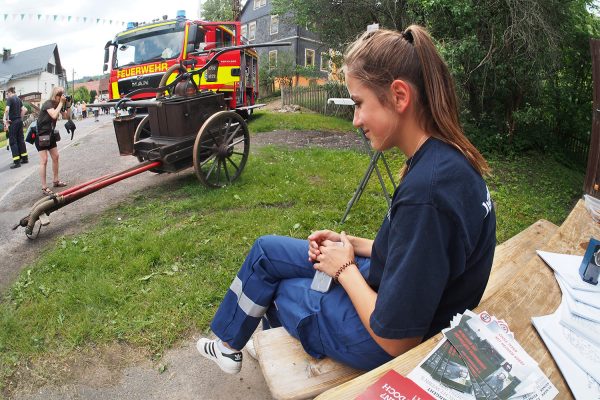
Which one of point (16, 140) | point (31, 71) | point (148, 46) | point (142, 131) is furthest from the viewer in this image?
point (31, 71)

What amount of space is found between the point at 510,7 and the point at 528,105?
2628mm

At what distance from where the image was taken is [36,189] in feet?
22.5

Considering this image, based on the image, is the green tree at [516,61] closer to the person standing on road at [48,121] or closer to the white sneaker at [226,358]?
the person standing on road at [48,121]

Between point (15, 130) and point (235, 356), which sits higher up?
point (235, 356)

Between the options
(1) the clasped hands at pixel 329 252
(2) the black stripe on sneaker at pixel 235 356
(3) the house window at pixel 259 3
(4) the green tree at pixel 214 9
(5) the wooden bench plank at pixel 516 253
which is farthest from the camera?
(4) the green tree at pixel 214 9

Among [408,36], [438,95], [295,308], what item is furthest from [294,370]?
[408,36]

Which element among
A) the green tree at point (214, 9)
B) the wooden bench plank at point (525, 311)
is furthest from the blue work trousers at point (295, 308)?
the green tree at point (214, 9)

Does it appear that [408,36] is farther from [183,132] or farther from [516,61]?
[516,61]

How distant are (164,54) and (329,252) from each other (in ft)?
33.9

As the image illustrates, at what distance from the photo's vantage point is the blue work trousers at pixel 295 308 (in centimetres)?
152

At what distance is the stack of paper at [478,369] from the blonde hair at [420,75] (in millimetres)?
508

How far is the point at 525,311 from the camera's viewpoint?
4.86 feet

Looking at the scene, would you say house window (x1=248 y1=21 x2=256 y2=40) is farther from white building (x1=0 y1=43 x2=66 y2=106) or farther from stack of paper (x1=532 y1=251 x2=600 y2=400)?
stack of paper (x1=532 y1=251 x2=600 y2=400)

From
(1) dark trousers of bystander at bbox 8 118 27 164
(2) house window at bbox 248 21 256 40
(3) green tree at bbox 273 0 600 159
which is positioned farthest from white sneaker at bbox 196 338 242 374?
(2) house window at bbox 248 21 256 40
